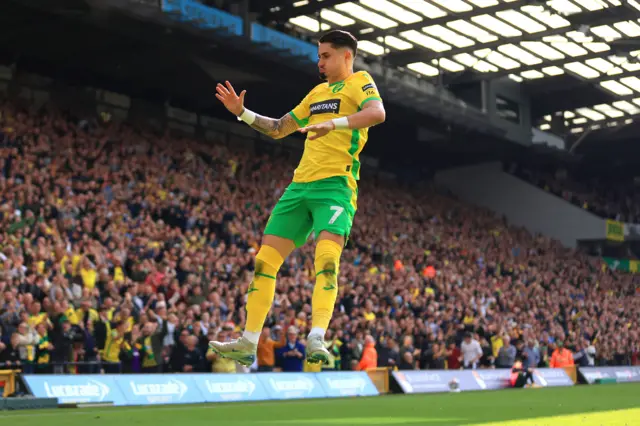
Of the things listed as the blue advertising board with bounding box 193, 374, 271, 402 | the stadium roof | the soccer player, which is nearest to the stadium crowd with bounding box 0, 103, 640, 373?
the blue advertising board with bounding box 193, 374, 271, 402

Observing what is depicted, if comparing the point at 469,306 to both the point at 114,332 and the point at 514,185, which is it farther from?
the point at 514,185

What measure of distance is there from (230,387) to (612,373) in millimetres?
17139

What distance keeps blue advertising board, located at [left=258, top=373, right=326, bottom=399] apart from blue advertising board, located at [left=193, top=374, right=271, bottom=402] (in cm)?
16

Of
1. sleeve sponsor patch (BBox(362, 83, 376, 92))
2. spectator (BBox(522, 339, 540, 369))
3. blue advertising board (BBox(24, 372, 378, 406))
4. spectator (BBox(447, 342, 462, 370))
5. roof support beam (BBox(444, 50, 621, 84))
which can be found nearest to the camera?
sleeve sponsor patch (BBox(362, 83, 376, 92))

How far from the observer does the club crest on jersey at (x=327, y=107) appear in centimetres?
722

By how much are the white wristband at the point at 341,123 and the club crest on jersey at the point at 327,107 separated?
14.9 inches

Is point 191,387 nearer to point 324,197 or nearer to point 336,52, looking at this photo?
point 324,197

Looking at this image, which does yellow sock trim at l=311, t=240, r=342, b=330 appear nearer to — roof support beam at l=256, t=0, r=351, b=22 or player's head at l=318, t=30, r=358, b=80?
player's head at l=318, t=30, r=358, b=80

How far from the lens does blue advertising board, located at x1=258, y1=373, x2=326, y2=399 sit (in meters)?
17.1

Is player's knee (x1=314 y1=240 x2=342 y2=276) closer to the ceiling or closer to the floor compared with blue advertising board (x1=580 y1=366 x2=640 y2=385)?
closer to the ceiling

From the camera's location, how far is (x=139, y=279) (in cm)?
1975

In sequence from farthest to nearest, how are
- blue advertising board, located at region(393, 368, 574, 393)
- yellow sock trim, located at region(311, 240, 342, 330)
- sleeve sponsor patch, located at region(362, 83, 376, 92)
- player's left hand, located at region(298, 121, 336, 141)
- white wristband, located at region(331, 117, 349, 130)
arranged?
blue advertising board, located at region(393, 368, 574, 393) → sleeve sponsor patch, located at region(362, 83, 376, 92) → yellow sock trim, located at region(311, 240, 342, 330) → white wristband, located at region(331, 117, 349, 130) → player's left hand, located at region(298, 121, 336, 141)

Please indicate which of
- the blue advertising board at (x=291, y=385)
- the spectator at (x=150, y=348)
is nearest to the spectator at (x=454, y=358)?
the blue advertising board at (x=291, y=385)

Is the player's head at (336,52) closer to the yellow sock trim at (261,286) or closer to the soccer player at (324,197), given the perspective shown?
the soccer player at (324,197)
